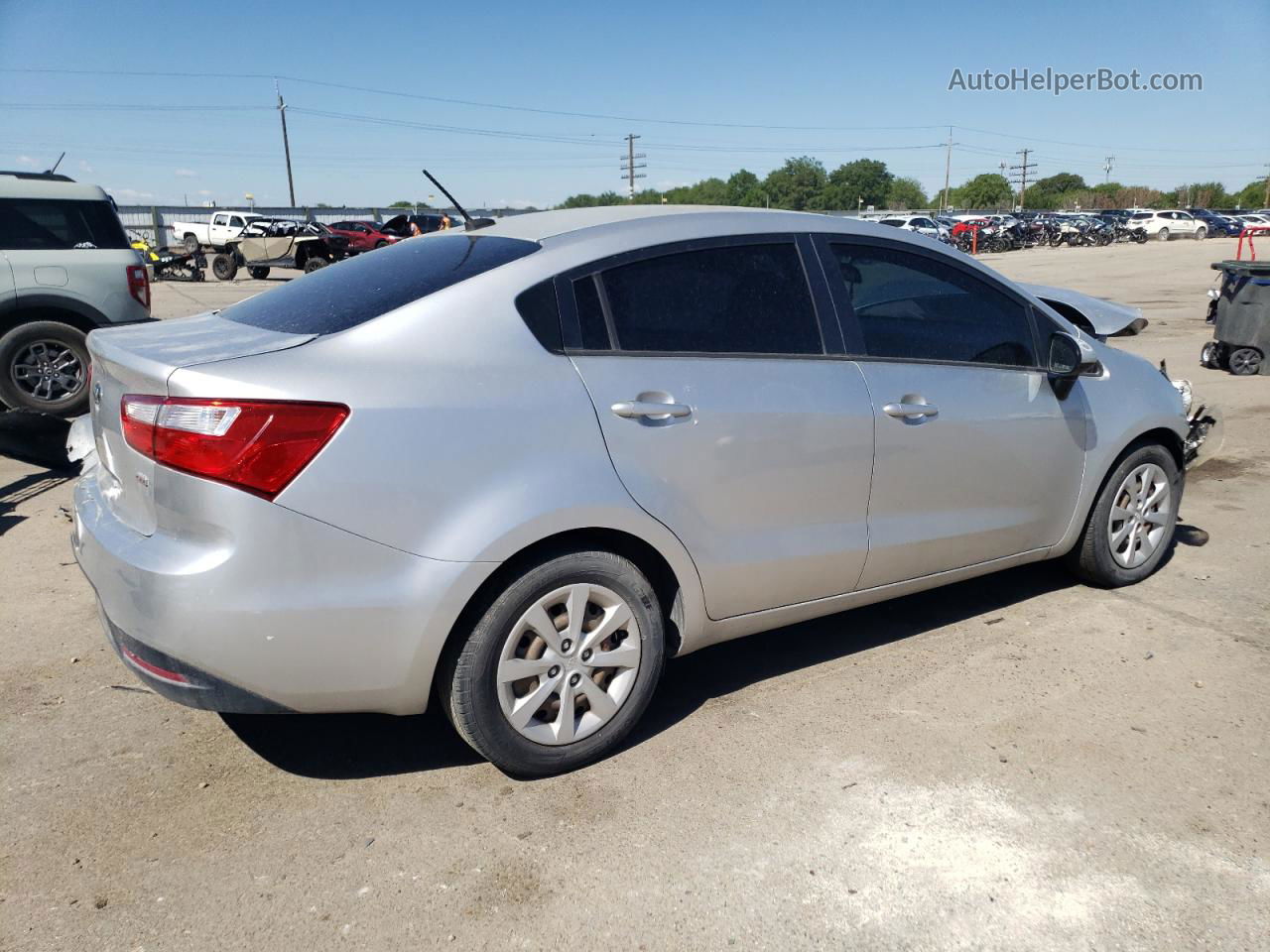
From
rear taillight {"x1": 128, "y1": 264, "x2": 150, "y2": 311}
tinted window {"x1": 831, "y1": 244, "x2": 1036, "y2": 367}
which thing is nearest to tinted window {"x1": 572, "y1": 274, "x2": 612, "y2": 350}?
tinted window {"x1": 831, "y1": 244, "x2": 1036, "y2": 367}

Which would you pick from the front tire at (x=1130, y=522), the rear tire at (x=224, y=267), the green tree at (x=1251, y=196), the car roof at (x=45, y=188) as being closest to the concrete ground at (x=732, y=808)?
the front tire at (x=1130, y=522)

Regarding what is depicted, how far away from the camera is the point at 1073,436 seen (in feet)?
14.0

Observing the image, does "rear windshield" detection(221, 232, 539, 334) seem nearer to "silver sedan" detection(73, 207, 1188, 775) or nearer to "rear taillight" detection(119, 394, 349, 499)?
"silver sedan" detection(73, 207, 1188, 775)

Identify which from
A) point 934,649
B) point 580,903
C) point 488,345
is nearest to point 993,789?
point 934,649

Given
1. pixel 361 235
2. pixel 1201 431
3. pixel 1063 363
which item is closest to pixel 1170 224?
pixel 361 235

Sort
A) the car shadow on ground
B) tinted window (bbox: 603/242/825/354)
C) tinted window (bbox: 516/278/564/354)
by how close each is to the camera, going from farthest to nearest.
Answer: the car shadow on ground
tinted window (bbox: 603/242/825/354)
tinted window (bbox: 516/278/564/354)

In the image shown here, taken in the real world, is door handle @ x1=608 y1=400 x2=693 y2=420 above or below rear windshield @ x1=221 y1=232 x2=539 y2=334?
below

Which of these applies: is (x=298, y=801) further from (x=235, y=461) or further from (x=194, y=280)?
(x=194, y=280)

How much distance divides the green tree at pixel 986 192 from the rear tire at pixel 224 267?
340 ft

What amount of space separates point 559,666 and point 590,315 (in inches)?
42.2

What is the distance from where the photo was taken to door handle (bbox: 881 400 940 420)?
3.66 m

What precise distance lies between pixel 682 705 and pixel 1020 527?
161cm

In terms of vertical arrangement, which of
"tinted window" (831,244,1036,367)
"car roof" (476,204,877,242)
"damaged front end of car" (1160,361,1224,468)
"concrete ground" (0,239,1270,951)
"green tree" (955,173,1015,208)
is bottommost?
"concrete ground" (0,239,1270,951)

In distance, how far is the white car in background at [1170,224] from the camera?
185ft
